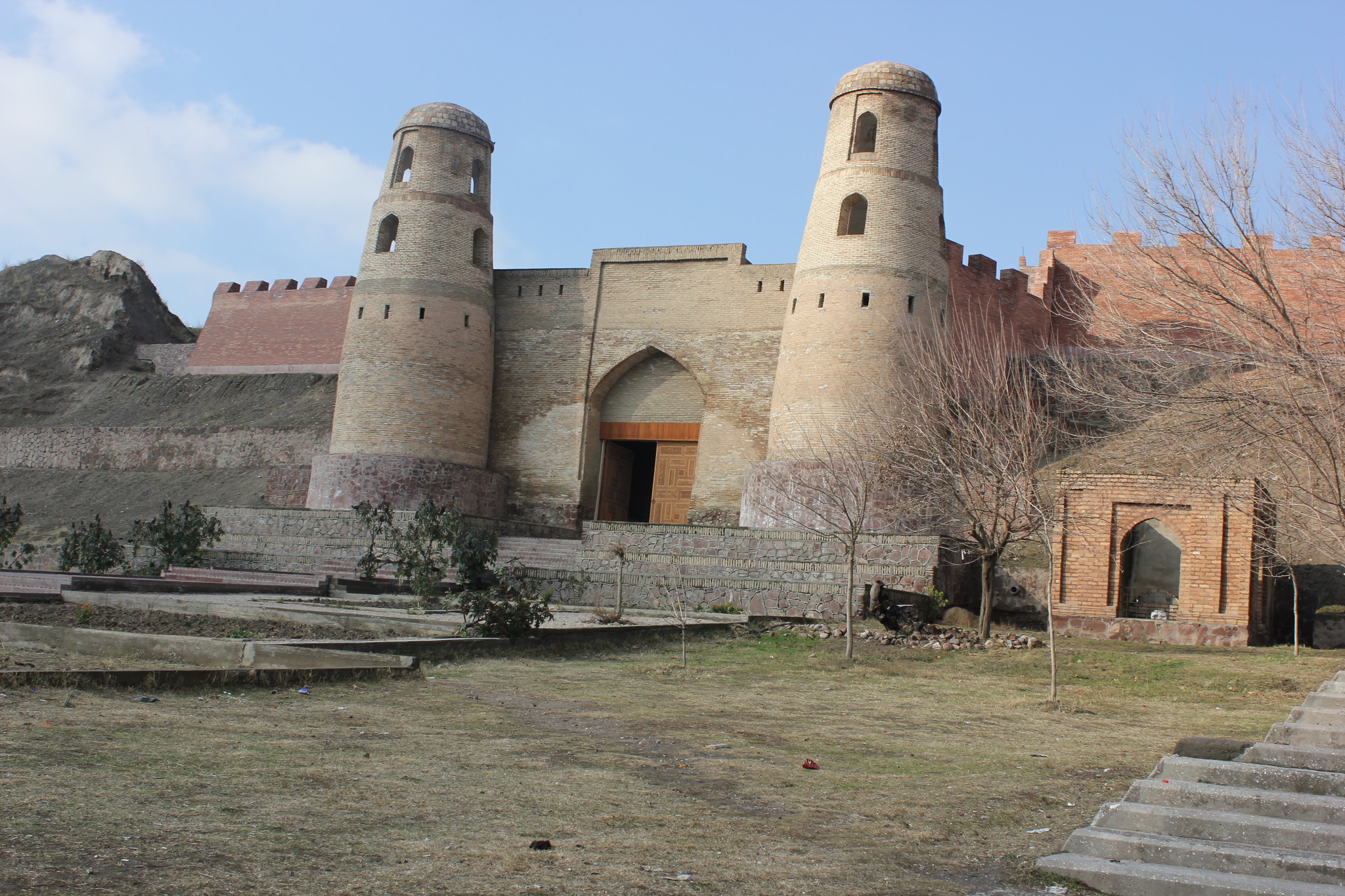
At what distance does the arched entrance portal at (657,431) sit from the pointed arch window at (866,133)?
5773mm

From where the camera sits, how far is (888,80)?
21.6 m

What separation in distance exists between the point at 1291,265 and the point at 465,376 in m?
18.0

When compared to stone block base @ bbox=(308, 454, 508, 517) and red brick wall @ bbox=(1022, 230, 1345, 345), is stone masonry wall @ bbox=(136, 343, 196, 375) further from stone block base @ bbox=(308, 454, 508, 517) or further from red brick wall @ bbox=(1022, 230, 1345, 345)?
red brick wall @ bbox=(1022, 230, 1345, 345)

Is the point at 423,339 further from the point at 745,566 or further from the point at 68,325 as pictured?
the point at 68,325

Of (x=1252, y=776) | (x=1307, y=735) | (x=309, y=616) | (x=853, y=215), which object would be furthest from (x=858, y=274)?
(x=1252, y=776)

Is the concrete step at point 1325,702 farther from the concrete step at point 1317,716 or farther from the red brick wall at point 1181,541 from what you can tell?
the red brick wall at point 1181,541

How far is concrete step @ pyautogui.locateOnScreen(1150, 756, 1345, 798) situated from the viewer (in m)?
3.81

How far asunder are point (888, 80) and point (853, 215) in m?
3.61

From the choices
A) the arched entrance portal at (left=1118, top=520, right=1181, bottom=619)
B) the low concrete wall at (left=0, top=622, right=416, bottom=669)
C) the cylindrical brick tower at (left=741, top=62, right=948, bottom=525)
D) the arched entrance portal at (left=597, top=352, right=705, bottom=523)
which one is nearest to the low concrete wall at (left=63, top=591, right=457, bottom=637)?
the low concrete wall at (left=0, top=622, right=416, bottom=669)

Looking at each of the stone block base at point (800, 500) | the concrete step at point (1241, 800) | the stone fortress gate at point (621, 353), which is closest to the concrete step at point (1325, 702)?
the concrete step at point (1241, 800)

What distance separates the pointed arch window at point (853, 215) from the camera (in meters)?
21.7

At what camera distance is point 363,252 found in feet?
79.5

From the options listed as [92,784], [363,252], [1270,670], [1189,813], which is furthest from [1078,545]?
[363,252]

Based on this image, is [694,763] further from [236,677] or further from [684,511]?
[684,511]
